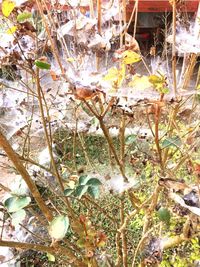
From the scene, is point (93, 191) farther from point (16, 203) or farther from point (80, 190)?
point (16, 203)

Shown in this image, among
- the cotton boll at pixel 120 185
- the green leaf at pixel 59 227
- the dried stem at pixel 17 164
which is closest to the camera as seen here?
the dried stem at pixel 17 164

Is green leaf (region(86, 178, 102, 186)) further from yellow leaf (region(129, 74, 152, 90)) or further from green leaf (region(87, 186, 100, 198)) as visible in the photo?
yellow leaf (region(129, 74, 152, 90))

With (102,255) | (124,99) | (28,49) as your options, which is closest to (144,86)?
(124,99)

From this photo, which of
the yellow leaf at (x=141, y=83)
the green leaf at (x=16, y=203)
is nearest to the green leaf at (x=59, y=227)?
the green leaf at (x=16, y=203)

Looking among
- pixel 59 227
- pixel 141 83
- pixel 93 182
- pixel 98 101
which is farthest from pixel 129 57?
pixel 59 227

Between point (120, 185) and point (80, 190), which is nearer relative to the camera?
point (80, 190)

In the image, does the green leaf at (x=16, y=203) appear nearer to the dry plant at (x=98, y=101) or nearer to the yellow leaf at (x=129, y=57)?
the dry plant at (x=98, y=101)
